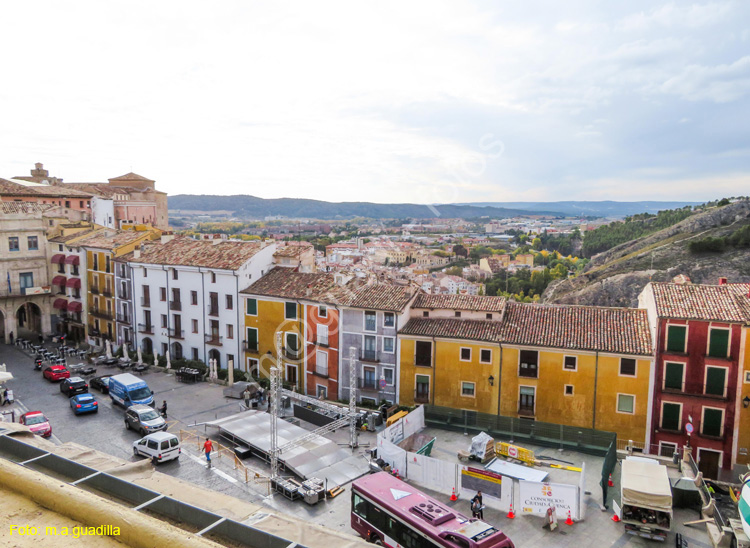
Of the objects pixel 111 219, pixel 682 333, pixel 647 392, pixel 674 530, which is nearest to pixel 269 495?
pixel 674 530

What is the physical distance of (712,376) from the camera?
29.6m

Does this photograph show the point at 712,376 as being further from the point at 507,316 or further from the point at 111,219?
the point at 111,219

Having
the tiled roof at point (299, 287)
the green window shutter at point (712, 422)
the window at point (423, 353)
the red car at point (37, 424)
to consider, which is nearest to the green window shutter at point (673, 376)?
the green window shutter at point (712, 422)

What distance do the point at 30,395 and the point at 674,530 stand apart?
40.0 metres

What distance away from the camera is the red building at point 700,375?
2919cm

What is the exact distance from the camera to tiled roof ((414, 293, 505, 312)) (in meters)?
35.7

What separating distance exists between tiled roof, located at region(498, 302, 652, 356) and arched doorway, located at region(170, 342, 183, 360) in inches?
1129

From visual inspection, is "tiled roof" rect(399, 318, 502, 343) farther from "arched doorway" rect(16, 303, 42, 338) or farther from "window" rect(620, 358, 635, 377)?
"arched doorway" rect(16, 303, 42, 338)

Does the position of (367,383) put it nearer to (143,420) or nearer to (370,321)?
(370,321)

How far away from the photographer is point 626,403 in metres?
31.2

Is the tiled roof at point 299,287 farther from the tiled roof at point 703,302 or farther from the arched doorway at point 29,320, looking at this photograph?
the arched doorway at point 29,320

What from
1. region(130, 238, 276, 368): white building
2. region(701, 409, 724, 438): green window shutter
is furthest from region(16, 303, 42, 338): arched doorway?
region(701, 409, 724, 438): green window shutter

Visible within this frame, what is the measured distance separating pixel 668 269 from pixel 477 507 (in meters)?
59.5

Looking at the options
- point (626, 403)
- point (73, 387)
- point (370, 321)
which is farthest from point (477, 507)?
point (73, 387)
